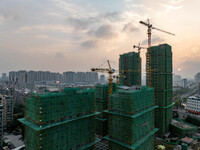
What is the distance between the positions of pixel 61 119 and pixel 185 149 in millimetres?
54424

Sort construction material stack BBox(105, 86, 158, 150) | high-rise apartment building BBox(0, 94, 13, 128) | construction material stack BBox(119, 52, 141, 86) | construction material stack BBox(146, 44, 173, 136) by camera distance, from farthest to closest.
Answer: construction material stack BBox(119, 52, 141, 86) < high-rise apartment building BBox(0, 94, 13, 128) < construction material stack BBox(146, 44, 173, 136) < construction material stack BBox(105, 86, 158, 150)

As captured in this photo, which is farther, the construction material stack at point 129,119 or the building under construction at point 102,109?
the building under construction at point 102,109

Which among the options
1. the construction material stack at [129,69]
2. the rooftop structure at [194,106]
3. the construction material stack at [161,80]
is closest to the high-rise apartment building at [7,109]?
the construction material stack at [129,69]

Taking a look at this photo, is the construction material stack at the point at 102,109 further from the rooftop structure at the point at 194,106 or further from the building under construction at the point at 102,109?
the rooftop structure at the point at 194,106

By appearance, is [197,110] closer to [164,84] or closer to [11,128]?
[164,84]

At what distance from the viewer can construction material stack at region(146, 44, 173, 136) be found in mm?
71250

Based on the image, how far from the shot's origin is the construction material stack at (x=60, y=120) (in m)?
32.2

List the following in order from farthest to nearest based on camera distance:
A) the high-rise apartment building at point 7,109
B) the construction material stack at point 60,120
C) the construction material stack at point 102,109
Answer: the high-rise apartment building at point 7,109 < the construction material stack at point 102,109 < the construction material stack at point 60,120

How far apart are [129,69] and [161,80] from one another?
3535cm

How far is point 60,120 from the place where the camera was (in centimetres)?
3588

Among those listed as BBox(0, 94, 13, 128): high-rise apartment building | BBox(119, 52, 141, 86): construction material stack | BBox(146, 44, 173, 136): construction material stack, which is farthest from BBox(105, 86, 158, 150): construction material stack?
BBox(0, 94, 13, 128): high-rise apartment building

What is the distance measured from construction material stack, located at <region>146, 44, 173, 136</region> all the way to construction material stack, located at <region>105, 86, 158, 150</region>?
1105 inches

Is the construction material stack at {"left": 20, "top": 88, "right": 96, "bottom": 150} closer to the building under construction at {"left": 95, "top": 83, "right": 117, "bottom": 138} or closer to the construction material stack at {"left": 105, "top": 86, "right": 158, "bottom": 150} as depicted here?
the construction material stack at {"left": 105, "top": 86, "right": 158, "bottom": 150}

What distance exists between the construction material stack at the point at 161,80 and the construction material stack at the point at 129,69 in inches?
1089
